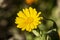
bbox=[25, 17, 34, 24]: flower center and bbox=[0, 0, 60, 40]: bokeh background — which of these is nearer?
bbox=[25, 17, 34, 24]: flower center

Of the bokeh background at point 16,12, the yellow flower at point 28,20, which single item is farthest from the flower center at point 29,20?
the bokeh background at point 16,12

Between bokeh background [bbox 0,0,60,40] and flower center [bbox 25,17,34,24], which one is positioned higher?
bokeh background [bbox 0,0,60,40]

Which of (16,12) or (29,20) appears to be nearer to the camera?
(29,20)

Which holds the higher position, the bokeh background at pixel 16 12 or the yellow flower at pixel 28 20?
the bokeh background at pixel 16 12

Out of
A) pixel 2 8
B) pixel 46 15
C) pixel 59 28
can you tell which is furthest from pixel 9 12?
pixel 59 28

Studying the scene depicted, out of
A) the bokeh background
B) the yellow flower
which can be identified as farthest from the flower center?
the bokeh background

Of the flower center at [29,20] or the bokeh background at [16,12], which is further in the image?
the bokeh background at [16,12]

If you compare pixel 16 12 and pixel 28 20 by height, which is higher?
pixel 16 12

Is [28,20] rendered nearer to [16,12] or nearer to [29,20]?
[29,20]

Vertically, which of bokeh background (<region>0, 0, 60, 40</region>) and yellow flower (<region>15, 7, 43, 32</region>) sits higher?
bokeh background (<region>0, 0, 60, 40</region>)

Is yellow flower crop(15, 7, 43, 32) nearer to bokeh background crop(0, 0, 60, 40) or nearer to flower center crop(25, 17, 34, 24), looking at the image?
flower center crop(25, 17, 34, 24)

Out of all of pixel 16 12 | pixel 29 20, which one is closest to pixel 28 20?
pixel 29 20

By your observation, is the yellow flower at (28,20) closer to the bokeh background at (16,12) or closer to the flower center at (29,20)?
the flower center at (29,20)
